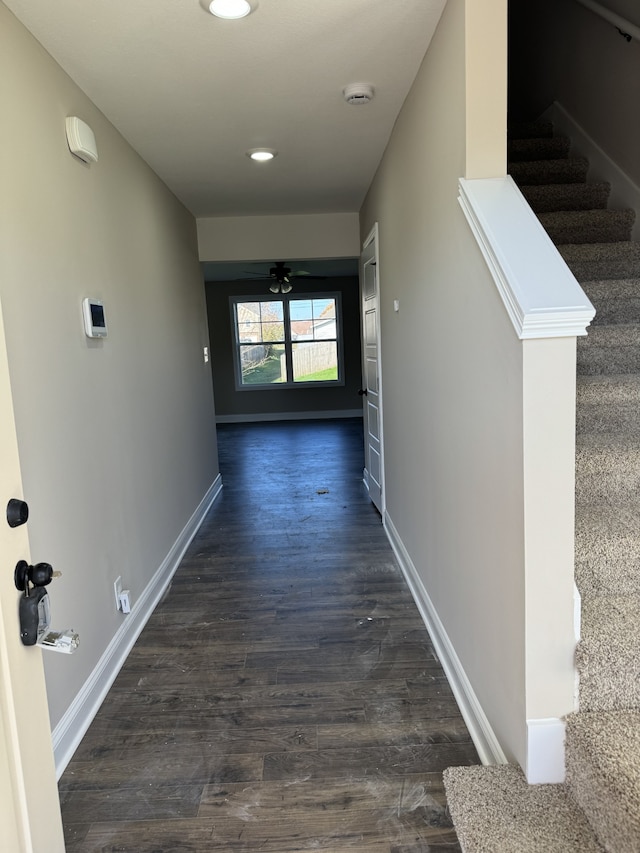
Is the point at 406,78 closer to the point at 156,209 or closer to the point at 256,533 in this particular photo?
the point at 156,209

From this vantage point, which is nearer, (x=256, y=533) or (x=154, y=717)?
(x=154, y=717)

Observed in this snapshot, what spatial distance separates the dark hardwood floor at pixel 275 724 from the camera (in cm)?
152

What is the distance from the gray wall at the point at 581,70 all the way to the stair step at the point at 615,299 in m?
0.79

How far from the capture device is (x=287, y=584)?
3.11 m

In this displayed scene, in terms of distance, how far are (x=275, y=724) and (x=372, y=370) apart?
112 inches

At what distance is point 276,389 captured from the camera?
32.9 ft

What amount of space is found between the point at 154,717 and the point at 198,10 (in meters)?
2.47

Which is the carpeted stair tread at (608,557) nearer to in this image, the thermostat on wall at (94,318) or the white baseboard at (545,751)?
the white baseboard at (545,751)

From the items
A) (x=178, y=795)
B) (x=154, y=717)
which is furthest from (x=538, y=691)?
(x=154, y=717)

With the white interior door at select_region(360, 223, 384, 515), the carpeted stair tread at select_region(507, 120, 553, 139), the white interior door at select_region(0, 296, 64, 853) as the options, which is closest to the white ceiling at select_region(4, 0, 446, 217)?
the white interior door at select_region(360, 223, 384, 515)

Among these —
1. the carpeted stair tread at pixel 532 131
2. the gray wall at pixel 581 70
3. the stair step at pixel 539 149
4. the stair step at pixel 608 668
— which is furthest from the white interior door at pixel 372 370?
the stair step at pixel 608 668

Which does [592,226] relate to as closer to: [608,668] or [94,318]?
[608,668]

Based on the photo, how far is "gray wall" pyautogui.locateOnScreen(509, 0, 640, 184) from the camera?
275 cm

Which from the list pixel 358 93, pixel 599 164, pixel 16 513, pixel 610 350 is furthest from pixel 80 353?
pixel 599 164
